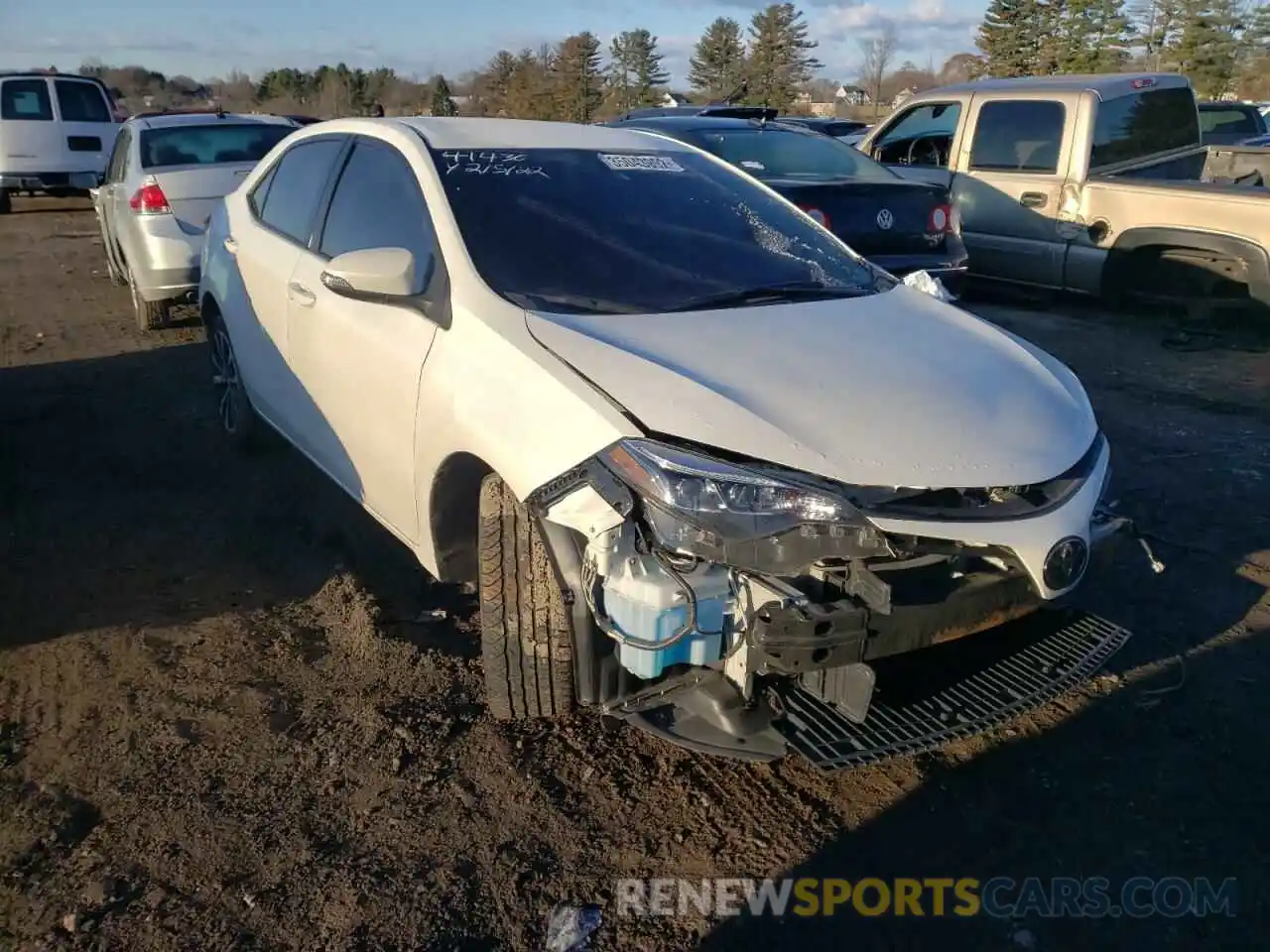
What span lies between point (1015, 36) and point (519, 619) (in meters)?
47.4

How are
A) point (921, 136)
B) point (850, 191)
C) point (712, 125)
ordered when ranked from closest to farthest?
point (850, 191) < point (712, 125) < point (921, 136)

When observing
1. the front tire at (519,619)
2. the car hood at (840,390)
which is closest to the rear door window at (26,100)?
the car hood at (840,390)

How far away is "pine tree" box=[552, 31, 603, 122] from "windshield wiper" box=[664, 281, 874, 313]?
34.7m

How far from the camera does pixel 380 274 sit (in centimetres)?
328

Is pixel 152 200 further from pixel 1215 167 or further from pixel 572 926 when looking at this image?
pixel 1215 167

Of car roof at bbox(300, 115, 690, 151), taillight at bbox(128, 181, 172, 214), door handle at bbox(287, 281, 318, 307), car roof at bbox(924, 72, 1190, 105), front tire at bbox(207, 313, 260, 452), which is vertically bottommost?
front tire at bbox(207, 313, 260, 452)

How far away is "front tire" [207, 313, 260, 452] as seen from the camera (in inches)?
211

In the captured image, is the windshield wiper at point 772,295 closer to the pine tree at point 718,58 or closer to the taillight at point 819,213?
the taillight at point 819,213

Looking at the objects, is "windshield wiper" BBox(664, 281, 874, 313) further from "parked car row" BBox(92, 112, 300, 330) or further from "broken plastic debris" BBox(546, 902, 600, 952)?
"parked car row" BBox(92, 112, 300, 330)

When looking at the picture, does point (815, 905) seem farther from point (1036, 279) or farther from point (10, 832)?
point (1036, 279)

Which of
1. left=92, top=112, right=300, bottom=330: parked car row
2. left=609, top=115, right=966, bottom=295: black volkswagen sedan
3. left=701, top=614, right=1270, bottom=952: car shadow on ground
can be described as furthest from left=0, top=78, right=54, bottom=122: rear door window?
left=701, top=614, right=1270, bottom=952: car shadow on ground

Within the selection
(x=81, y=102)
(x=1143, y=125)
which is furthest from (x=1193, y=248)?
(x=81, y=102)

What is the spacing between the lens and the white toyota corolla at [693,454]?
2.54m

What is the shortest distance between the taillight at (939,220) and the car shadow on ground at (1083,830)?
454 centimetres
